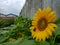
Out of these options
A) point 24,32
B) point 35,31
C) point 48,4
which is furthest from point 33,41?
point 48,4

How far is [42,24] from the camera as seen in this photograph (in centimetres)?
65

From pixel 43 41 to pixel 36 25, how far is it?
51 mm

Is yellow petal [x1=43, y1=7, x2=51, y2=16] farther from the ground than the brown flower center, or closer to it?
farther from the ground

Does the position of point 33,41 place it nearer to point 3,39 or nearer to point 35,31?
point 35,31

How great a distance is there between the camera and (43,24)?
65 centimetres

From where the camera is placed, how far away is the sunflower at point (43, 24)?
624 millimetres

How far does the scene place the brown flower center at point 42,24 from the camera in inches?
25.4

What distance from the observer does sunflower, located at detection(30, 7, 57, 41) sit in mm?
624

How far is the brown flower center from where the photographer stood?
2.12ft

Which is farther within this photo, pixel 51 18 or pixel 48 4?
pixel 48 4

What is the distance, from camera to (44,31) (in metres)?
0.63

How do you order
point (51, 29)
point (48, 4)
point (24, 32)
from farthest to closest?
point (48, 4) → point (24, 32) → point (51, 29)

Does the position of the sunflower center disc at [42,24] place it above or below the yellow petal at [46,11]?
below

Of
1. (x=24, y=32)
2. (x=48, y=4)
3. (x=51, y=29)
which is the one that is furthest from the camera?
(x=48, y=4)
